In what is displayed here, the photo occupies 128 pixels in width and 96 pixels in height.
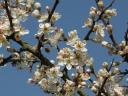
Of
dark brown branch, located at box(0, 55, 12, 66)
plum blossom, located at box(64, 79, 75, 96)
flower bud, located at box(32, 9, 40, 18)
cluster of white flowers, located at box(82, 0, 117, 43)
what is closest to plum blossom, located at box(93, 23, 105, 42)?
cluster of white flowers, located at box(82, 0, 117, 43)

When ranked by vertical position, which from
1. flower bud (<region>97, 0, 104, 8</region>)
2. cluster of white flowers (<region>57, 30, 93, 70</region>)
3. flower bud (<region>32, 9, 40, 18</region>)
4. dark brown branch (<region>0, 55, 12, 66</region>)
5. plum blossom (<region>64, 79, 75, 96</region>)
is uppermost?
flower bud (<region>97, 0, 104, 8</region>)

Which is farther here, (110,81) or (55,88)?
(110,81)

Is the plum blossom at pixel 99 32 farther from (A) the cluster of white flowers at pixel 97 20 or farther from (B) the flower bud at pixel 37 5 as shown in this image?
(B) the flower bud at pixel 37 5

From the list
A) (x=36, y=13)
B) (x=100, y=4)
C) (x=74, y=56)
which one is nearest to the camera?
(x=74, y=56)

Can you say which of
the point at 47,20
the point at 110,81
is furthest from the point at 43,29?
the point at 110,81

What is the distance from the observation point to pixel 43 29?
620 centimetres

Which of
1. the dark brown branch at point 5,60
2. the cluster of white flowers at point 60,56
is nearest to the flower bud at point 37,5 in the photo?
the cluster of white flowers at point 60,56

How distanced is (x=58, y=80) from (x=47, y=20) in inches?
34.2

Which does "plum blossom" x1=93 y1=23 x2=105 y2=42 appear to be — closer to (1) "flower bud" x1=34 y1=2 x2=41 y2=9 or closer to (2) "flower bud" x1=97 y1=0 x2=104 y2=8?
(2) "flower bud" x1=97 y1=0 x2=104 y2=8

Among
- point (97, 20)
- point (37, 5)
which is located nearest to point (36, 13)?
point (37, 5)

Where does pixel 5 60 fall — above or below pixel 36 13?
below

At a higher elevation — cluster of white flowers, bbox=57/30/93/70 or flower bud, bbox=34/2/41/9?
flower bud, bbox=34/2/41/9

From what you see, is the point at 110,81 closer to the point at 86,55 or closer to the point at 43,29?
the point at 86,55

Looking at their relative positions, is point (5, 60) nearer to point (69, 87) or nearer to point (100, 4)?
point (69, 87)
